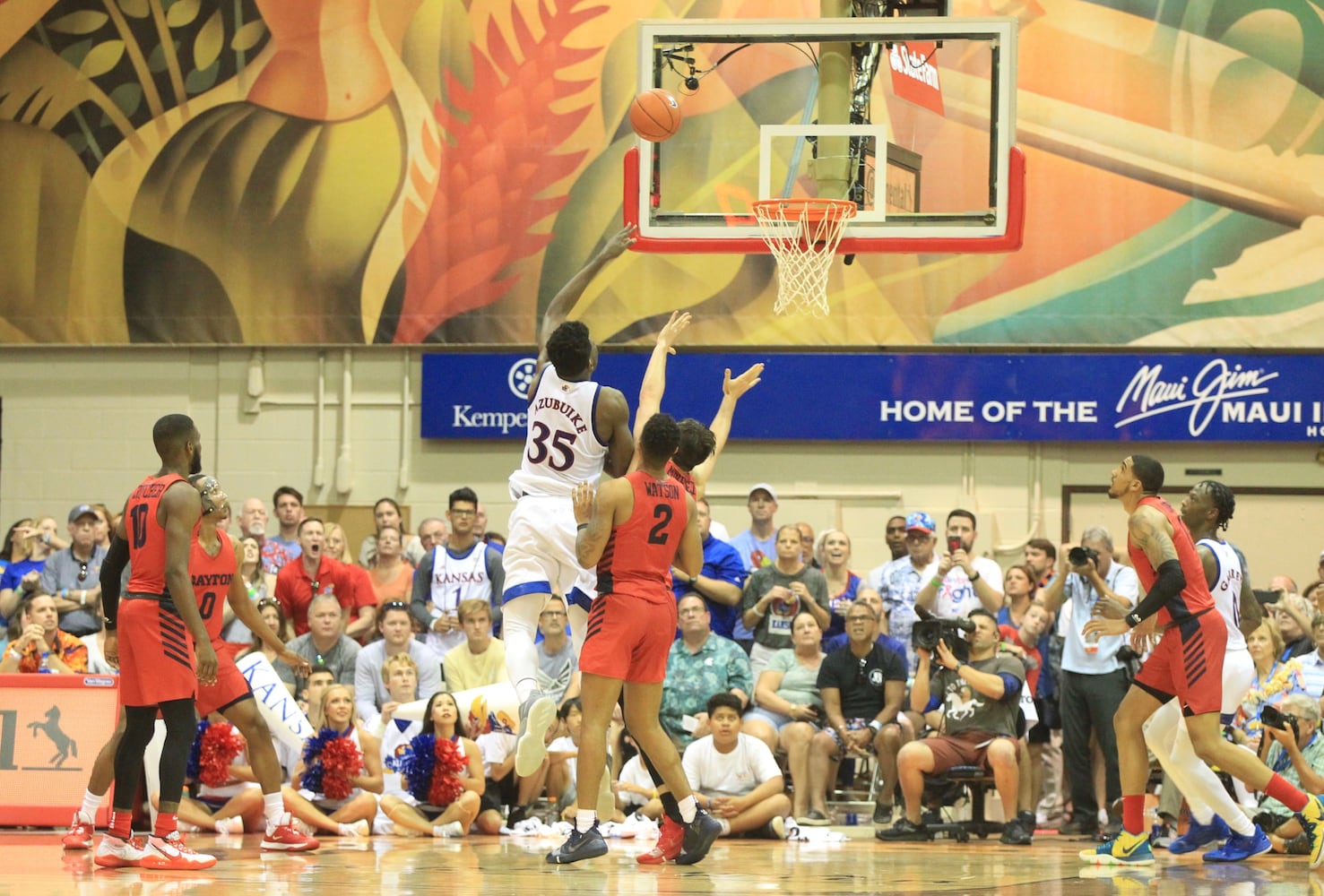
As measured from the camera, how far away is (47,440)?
15.7m

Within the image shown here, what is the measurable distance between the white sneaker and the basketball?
4.28 meters

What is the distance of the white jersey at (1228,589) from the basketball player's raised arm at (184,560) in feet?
16.5

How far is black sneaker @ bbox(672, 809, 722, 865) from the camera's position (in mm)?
7504

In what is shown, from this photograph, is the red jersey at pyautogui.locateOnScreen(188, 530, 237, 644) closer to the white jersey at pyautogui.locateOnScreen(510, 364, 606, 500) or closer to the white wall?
the white jersey at pyautogui.locateOnScreen(510, 364, 606, 500)

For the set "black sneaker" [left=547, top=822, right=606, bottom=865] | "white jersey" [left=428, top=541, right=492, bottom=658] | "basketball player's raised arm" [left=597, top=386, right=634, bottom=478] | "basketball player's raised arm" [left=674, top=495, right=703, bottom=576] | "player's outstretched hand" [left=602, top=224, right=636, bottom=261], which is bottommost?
"black sneaker" [left=547, top=822, right=606, bottom=865]

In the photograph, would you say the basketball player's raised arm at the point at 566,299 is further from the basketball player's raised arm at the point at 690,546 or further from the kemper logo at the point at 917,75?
the kemper logo at the point at 917,75

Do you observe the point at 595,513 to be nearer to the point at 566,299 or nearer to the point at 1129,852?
the point at 566,299

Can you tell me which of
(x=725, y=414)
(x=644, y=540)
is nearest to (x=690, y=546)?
(x=644, y=540)

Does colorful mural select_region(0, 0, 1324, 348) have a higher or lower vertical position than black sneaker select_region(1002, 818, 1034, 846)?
higher

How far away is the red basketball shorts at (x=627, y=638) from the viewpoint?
7227 millimetres

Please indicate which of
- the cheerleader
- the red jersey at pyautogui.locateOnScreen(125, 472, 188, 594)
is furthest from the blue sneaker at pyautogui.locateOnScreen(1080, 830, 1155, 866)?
the red jersey at pyautogui.locateOnScreen(125, 472, 188, 594)

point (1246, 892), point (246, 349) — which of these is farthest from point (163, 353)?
point (1246, 892)

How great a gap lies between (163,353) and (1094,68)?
9.46 meters

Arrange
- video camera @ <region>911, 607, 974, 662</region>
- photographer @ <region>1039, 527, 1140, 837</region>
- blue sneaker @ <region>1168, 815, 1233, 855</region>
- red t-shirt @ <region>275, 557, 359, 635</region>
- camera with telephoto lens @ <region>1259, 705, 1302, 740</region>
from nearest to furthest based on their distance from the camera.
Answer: blue sneaker @ <region>1168, 815, 1233, 855</region> < camera with telephoto lens @ <region>1259, 705, 1302, 740</region> < video camera @ <region>911, 607, 974, 662</region> < photographer @ <region>1039, 527, 1140, 837</region> < red t-shirt @ <region>275, 557, 359, 635</region>
